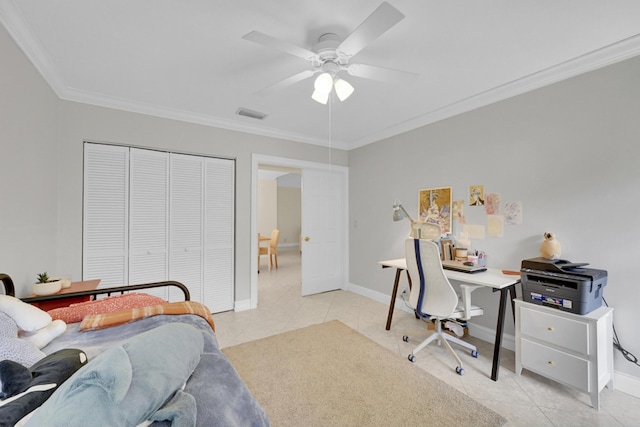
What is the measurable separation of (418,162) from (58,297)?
3.63 m

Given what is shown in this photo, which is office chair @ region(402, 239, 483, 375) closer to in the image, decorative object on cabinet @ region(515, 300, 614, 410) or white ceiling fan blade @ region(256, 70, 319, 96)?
decorative object on cabinet @ region(515, 300, 614, 410)

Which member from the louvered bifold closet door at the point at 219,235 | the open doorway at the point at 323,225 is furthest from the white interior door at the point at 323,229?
the louvered bifold closet door at the point at 219,235

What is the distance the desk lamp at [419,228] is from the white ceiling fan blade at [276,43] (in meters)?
2.20

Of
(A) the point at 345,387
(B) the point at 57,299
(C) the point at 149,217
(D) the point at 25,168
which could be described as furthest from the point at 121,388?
(C) the point at 149,217

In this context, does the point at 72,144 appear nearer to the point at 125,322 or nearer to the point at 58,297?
the point at 58,297

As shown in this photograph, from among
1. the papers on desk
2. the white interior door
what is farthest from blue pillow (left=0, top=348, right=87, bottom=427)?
the white interior door

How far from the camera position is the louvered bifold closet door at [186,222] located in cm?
313

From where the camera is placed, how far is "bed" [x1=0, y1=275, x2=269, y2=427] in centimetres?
66

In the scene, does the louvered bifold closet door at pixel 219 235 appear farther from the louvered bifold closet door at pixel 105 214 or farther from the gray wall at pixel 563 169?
the gray wall at pixel 563 169

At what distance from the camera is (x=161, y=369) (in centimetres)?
83

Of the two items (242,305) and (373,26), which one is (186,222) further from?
(373,26)

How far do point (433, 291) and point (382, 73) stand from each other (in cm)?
179

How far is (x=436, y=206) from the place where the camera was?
10.2 ft

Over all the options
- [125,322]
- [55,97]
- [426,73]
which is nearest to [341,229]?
[426,73]
